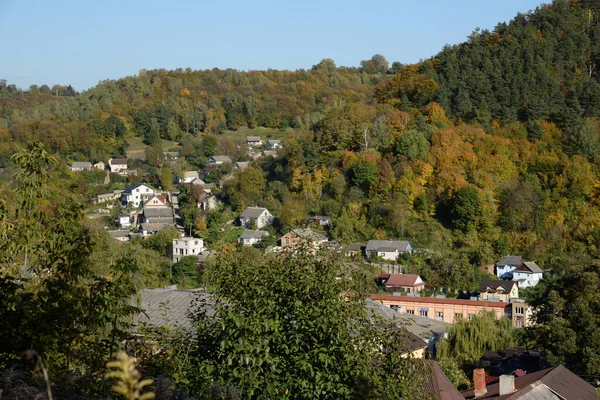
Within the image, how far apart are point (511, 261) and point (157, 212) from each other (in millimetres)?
15857

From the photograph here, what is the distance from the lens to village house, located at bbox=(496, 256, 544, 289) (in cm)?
2272

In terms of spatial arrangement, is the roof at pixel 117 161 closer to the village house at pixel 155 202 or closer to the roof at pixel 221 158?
the roof at pixel 221 158

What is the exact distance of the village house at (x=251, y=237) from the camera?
87.3 ft

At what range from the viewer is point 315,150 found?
31.0 metres

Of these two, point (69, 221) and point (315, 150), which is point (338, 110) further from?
point (69, 221)

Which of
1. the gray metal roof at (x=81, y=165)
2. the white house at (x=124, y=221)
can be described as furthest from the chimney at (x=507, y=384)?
the gray metal roof at (x=81, y=165)

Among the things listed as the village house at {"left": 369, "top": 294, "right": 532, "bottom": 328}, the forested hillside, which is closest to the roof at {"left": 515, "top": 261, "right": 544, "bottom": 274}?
the forested hillside

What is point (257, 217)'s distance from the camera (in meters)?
28.6

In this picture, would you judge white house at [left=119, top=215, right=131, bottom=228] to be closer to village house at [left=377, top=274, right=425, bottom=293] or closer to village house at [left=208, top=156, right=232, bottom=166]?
village house at [left=208, top=156, right=232, bottom=166]

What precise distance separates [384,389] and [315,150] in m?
26.6

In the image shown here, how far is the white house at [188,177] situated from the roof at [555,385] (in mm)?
29420

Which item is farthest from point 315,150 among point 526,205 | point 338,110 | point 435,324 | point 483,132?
point 435,324

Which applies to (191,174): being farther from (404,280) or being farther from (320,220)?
(404,280)

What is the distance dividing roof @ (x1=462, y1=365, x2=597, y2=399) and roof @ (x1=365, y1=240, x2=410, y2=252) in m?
14.4
